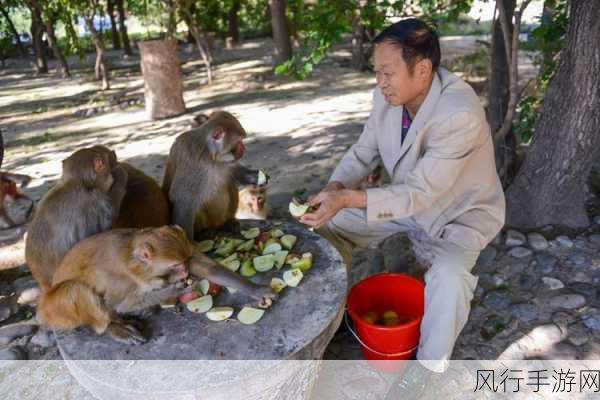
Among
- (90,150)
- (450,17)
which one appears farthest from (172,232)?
(450,17)

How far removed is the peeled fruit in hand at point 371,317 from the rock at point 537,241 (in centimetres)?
161

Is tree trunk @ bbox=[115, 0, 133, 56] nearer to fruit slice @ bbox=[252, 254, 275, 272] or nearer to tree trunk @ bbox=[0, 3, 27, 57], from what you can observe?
tree trunk @ bbox=[0, 3, 27, 57]

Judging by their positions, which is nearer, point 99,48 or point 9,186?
point 9,186

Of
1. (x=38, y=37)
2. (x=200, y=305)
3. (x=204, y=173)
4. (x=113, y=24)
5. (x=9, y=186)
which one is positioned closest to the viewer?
(x=200, y=305)

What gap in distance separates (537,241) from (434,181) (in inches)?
72.7

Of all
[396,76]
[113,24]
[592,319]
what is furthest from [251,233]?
[113,24]

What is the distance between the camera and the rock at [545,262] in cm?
391

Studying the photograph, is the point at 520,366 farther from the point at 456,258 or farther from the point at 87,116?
the point at 87,116

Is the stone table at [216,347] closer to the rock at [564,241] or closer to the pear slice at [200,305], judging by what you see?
the pear slice at [200,305]

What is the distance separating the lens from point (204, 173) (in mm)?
3484

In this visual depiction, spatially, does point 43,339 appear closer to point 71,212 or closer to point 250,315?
point 71,212

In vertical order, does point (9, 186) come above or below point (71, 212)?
below

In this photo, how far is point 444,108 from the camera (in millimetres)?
2809

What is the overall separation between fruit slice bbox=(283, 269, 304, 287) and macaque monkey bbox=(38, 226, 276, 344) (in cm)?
16
